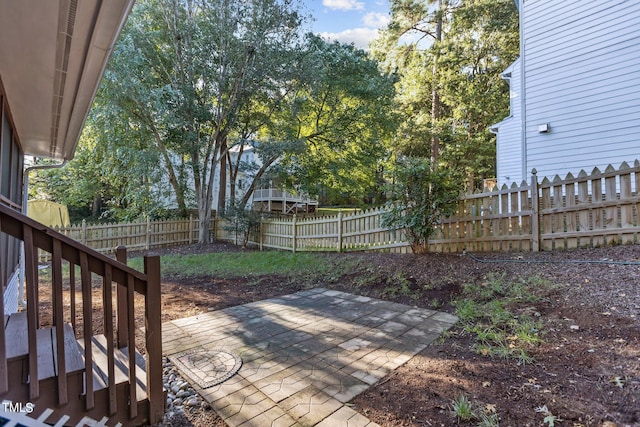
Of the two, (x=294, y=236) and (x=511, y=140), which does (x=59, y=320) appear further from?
(x=511, y=140)

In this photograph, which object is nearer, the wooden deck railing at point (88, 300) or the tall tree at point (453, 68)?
the wooden deck railing at point (88, 300)

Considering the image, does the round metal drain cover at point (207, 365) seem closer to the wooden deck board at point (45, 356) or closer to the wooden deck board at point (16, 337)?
the wooden deck board at point (45, 356)

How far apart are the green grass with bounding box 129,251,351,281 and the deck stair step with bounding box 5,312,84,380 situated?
13.8 feet

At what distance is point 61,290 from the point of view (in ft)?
5.39

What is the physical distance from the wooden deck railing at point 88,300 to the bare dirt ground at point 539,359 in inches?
16.3

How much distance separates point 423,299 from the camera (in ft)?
14.2

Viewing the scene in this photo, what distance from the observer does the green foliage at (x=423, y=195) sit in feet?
18.0

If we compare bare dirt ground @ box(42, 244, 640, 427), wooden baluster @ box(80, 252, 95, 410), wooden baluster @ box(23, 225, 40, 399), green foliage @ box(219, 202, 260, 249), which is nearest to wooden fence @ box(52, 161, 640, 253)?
bare dirt ground @ box(42, 244, 640, 427)

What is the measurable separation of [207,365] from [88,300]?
4.07 feet

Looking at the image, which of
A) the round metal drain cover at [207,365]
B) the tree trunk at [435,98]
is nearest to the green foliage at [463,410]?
the round metal drain cover at [207,365]

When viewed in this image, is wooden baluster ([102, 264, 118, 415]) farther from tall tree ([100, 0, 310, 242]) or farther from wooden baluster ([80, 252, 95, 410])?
tall tree ([100, 0, 310, 242])

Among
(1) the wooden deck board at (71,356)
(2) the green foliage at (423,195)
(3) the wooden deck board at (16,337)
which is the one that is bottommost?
(1) the wooden deck board at (71,356)

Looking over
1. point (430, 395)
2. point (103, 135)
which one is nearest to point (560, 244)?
point (430, 395)

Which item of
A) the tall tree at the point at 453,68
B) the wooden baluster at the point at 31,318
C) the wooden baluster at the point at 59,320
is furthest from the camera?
the tall tree at the point at 453,68
